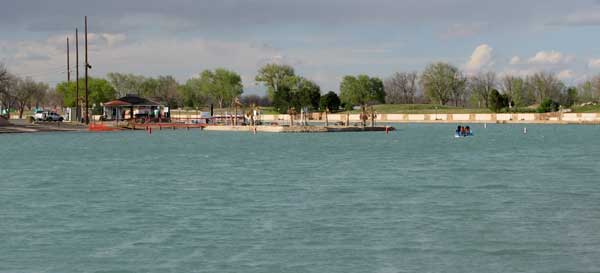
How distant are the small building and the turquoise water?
87.9 meters

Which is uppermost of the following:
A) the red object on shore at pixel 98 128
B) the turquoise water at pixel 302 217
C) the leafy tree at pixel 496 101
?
the leafy tree at pixel 496 101

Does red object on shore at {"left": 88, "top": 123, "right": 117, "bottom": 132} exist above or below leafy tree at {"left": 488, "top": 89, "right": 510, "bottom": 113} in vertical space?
below

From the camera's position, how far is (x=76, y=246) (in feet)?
82.1

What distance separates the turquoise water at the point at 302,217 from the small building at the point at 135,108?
87896 mm

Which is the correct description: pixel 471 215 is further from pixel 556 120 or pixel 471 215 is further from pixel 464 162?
pixel 556 120

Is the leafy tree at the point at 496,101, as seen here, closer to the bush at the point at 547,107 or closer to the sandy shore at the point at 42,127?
the bush at the point at 547,107

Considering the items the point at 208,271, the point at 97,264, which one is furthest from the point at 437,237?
the point at 97,264

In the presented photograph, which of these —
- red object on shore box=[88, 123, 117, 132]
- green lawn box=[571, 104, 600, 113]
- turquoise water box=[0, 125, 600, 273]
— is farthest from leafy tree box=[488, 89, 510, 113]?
turquoise water box=[0, 125, 600, 273]

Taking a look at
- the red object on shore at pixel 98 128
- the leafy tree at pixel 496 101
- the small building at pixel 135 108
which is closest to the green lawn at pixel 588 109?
the leafy tree at pixel 496 101

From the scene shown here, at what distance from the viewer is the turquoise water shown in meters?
22.8

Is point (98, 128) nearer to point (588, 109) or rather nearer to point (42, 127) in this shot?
point (42, 127)

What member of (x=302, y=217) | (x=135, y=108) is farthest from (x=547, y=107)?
(x=302, y=217)

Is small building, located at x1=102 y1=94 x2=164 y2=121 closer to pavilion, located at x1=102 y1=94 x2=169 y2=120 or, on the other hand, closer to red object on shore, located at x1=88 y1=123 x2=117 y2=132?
pavilion, located at x1=102 y1=94 x2=169 y2=120

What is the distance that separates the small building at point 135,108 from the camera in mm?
148750
